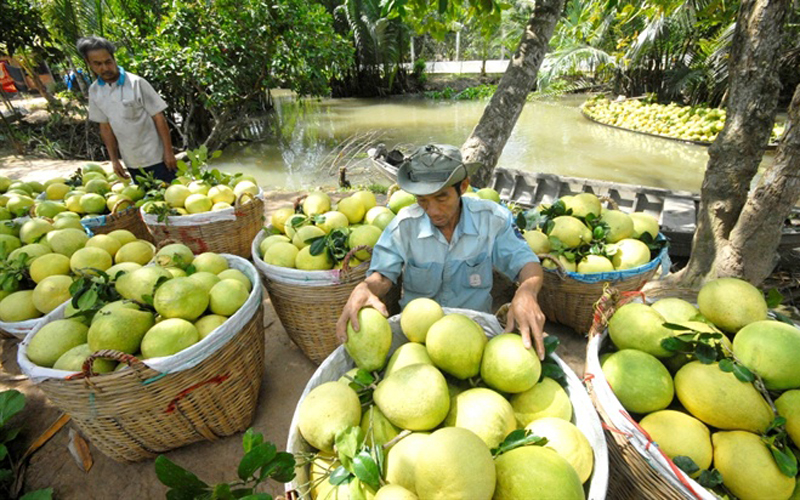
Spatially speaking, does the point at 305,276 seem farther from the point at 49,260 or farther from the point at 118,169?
the point at 118,169

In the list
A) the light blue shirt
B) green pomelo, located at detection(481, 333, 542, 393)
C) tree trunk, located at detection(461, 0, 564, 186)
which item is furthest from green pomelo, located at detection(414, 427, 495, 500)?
tree trunk, located at detection(461, 0, 564, 186)

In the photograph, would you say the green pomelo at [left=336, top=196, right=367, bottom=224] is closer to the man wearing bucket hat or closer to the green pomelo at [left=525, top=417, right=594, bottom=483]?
the man wearing bucket hat

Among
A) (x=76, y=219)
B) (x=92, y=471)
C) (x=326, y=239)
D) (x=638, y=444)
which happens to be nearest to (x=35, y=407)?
(x=92, y=471)

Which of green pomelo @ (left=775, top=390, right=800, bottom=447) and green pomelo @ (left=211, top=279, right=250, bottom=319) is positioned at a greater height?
green pomelo @ (left=775, top=390, right=800, bottom=447)

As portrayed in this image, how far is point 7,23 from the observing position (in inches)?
341

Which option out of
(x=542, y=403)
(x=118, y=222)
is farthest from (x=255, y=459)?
(x=118, y=222)

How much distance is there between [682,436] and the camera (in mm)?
1273

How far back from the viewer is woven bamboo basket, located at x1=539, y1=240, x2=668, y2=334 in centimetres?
256

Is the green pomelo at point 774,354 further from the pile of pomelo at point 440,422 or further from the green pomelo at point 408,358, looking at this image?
the green pomelo at point 408,358

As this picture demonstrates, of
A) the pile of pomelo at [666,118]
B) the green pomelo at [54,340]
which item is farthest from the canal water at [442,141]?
the green pomelo at [54,340]

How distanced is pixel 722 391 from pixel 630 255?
1516 millimetres

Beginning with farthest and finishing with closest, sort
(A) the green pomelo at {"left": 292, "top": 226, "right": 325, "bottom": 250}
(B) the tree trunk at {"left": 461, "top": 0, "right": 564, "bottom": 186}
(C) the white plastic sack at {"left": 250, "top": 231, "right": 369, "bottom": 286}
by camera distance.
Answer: (B) the tree trunk at {"left": 461, "top": 0, "right": 564, "bottom": 186} → (A) the green pomelo at {"left": 292, "top": 226, "right": 325, "bottom": 250} → (C) the white plastic sack at {"left": 250, "top": 231, "right": 369, "bottom": 286}

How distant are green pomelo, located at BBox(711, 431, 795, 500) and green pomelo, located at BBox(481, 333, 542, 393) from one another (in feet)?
2.01

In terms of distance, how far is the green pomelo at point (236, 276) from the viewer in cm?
238
